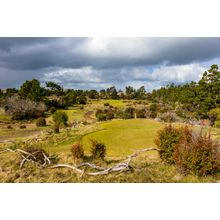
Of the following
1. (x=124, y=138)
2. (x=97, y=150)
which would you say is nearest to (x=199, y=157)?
(x=97, y=150)

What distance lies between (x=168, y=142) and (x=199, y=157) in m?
1.27

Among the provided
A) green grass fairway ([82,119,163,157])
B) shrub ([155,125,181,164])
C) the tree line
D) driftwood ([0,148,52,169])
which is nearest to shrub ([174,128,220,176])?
shrub ([155,125,181,164])

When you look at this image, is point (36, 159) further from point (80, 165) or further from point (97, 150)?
point (97, 150)

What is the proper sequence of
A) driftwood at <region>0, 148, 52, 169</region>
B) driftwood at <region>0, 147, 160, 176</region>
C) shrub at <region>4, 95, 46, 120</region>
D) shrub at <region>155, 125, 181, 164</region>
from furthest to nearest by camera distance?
1. shrub at <region>4, 95, 46, 120</region>
2. driftwood at <region>0, 148, 52, 169</region>
3. shrub at <region>155, 125, 181, 164</region>
4. driftwood at <region>0, 147, 160, 176</region>

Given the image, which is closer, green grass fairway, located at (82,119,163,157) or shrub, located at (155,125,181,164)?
shrub, located at (155,125,181,164)

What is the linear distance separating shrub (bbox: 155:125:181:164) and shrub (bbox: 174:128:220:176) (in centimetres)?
79

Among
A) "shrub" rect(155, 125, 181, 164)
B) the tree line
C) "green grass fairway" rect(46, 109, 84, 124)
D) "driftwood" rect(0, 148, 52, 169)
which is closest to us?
"shrub" rect(155, 125, 181, 164)

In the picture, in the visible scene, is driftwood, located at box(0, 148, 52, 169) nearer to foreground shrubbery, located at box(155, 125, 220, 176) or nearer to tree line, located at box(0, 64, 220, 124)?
foreground shrubbery, located at box(155, 125, 220, 176)

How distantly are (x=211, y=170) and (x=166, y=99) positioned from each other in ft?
78.2

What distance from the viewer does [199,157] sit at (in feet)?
19.2

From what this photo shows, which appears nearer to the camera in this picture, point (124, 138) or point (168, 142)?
point (168, 142)

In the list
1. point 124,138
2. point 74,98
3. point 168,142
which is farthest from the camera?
point 74,98

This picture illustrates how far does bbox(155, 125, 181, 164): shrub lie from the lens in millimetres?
6965

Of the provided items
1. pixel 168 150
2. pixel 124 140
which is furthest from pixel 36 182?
pixel 124 140
